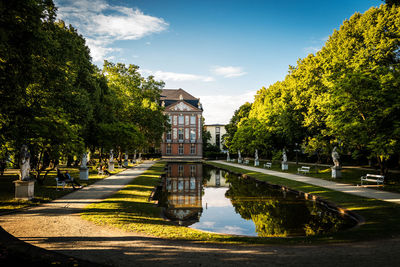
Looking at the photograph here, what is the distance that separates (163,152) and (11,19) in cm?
6002

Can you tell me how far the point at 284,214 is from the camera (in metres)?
10.5

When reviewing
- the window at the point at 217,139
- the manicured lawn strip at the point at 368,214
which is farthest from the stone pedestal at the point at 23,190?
the window at the point at 217,139

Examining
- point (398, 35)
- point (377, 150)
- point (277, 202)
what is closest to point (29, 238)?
point (277, 202)

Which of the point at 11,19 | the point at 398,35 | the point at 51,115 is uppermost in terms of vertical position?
the point at 398,35

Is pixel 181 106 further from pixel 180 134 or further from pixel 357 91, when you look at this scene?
pixel 357 91

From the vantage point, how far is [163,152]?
65188 mm

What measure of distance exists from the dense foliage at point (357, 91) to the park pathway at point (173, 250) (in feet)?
34.4

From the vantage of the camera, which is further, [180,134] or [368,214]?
[180,134]

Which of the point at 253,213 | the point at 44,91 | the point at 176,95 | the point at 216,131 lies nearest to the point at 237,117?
the point at 176,95

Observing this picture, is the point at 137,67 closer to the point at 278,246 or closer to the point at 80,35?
the point at 80,35

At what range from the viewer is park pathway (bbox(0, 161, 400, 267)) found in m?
4.87

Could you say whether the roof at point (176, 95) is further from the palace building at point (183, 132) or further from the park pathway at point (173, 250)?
the park pathway at point (173, 250)

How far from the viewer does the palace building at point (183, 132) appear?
65.4 m

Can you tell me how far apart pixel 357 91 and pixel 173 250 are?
15.5 m
